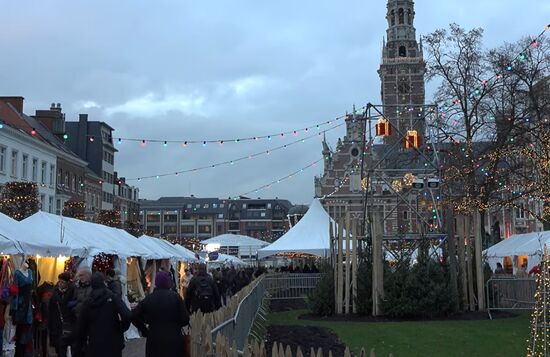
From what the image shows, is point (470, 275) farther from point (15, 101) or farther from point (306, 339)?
point (15, 101)

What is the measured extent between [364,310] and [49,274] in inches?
329

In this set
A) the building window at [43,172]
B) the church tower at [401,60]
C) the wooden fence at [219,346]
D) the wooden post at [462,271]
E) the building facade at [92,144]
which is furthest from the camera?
the church tower at [401,60]

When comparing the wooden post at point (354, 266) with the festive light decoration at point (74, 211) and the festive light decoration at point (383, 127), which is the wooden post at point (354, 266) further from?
the festive light decoration at point (74, 211)

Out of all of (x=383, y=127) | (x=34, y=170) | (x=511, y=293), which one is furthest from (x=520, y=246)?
(x=34, y=170)

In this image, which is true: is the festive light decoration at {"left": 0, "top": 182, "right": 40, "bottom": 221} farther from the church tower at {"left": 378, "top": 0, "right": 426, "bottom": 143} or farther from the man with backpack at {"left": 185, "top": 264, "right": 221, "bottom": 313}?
the church tower at {"left": 378, "top": 0, "right": 426, "bottom": 143}

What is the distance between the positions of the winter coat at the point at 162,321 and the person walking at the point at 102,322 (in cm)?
23

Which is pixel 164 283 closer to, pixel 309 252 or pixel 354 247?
pixel 354 247

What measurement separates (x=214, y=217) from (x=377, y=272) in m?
124

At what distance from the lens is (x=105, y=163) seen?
6281 centimetres

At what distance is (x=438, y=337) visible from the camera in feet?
45.3

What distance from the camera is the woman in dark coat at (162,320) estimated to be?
6777 millimetres

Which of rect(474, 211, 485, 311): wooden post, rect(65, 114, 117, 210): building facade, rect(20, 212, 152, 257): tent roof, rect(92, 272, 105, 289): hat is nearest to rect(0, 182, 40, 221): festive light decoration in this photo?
rect(20, 212, 152, 257): tent roof

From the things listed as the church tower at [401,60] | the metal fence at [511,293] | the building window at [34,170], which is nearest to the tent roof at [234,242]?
the building window at [34,170]

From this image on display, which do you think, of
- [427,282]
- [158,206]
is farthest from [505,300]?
[158,206]
